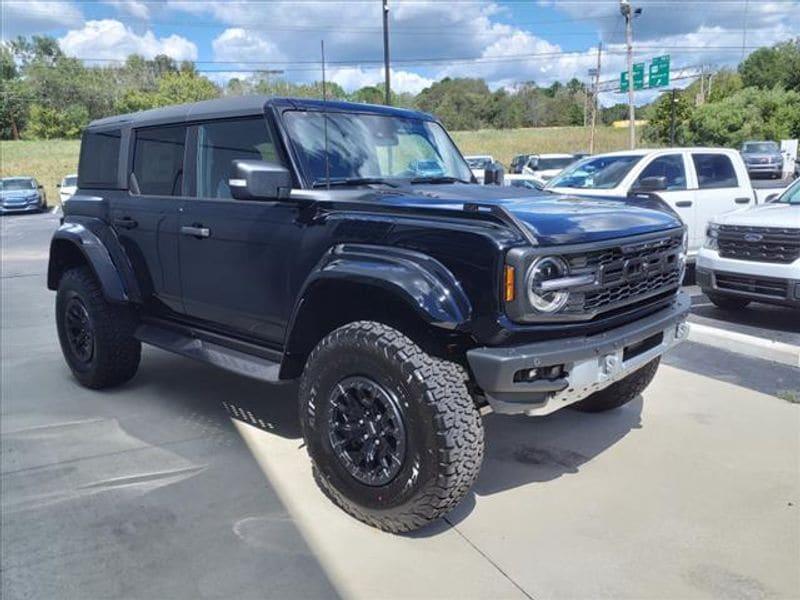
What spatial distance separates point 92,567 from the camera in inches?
107

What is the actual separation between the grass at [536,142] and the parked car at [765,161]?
1724 centimetres

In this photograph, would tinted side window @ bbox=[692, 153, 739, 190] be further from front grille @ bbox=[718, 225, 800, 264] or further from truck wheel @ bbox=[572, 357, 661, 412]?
truck wheel @ bbox=[572, 357, 661, 412]

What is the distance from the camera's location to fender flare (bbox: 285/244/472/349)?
263 cm

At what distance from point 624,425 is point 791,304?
114 inches

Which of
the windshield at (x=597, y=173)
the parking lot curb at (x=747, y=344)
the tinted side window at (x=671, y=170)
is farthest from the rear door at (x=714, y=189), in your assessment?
the parking lot curb at (x=747, y=344)

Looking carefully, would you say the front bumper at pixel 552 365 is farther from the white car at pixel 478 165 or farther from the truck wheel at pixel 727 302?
the truck wheel at pixel 727 302

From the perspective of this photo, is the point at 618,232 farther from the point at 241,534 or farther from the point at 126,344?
the point at 126,344

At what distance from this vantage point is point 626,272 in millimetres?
3035

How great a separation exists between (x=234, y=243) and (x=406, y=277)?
1349 millimetres

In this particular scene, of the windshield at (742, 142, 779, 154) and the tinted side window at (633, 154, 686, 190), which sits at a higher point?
the windshield at (742, 142, 779, 154)

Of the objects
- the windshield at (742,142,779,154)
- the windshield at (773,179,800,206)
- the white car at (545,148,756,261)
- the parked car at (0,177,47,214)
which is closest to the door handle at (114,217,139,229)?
the white car at (545,148,756,261)

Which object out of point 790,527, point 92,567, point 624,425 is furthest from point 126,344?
point 790,527

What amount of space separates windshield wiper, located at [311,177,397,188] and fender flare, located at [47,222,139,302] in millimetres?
1843

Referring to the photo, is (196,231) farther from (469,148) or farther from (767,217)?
(469,148)
